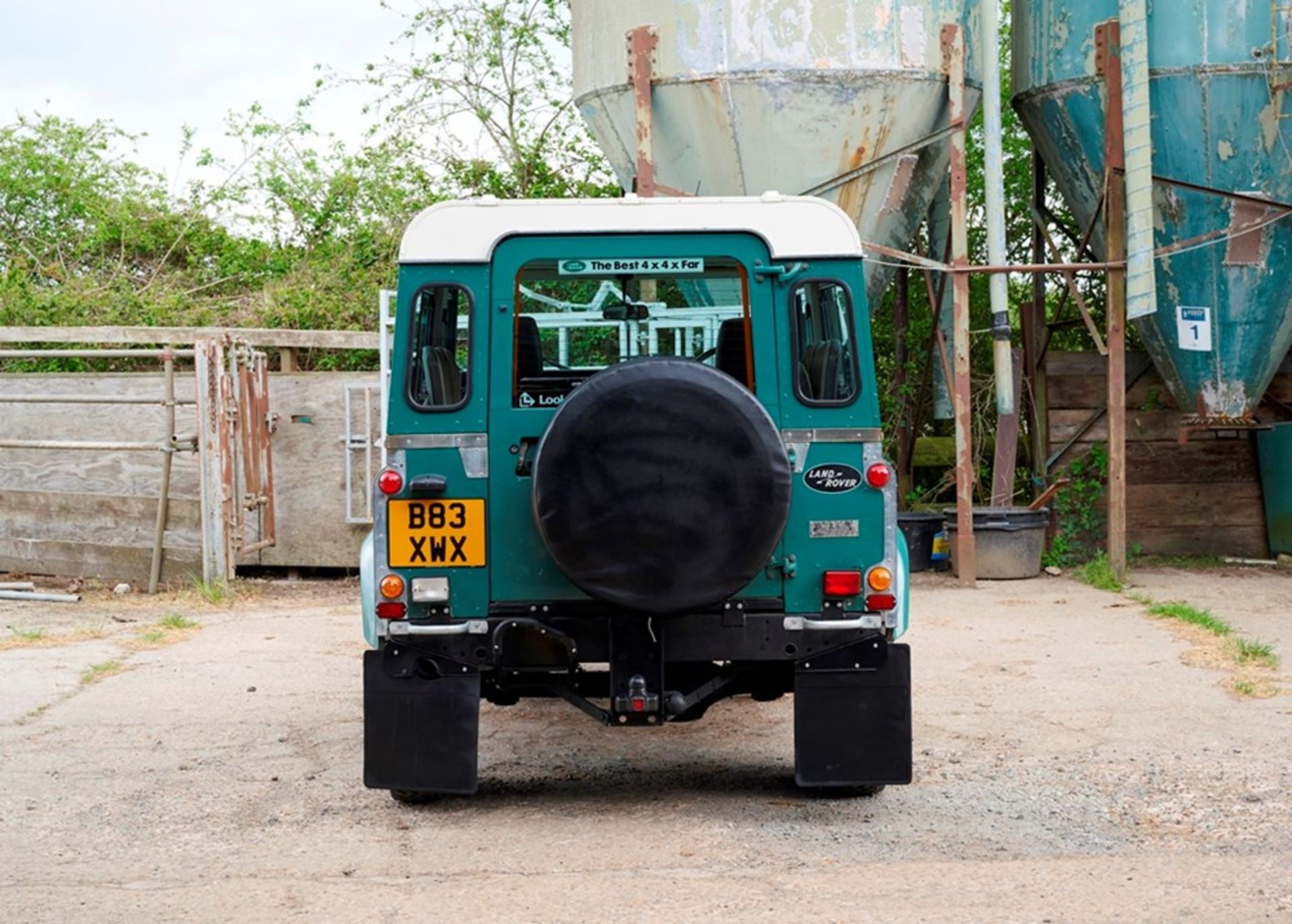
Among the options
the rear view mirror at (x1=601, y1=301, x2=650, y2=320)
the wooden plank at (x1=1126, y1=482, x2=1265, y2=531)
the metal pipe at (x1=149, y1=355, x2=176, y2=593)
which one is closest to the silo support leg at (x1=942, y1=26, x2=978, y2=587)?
the wooden plank at (x1=1126, y1=482, x2=1265, y2=531)

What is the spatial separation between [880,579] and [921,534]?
8764 mm

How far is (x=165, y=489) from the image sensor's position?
13992 mm

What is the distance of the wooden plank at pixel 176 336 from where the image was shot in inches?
587

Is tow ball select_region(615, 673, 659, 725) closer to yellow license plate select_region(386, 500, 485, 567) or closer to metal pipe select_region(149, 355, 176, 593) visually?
yellow license plate select_region(386, 500, 485, 567)

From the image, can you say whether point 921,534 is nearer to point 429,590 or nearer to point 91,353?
point 91,353

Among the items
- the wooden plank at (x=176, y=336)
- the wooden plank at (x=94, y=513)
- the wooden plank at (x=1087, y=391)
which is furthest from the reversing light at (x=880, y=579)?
the wooden plank at (x=1087, y=391)

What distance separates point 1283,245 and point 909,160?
3271mm

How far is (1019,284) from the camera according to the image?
1917 cm

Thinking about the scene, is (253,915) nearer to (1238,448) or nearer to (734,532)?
(734,532)

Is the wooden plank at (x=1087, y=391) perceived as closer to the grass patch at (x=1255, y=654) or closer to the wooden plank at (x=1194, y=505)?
the wooden plank at (x=1194, y=505)

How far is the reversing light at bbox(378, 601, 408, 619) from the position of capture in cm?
618

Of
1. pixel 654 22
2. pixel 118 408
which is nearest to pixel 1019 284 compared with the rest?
pixel 654 22

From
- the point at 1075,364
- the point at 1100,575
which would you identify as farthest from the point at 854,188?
the point at 1100,575

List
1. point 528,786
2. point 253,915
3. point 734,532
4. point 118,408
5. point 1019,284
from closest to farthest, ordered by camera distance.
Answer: point 253,915 < point 734,532 < point 528,786 < point 118,408 < point 1019,284
